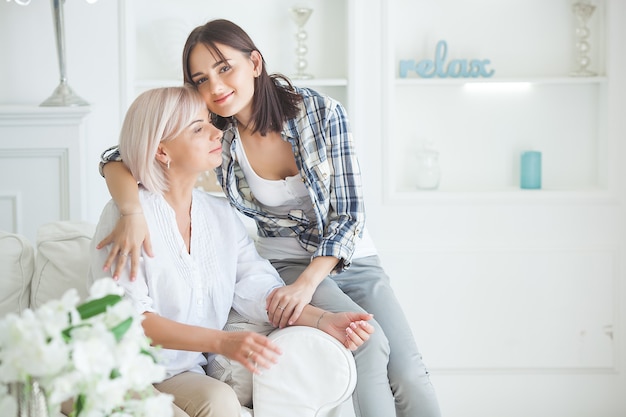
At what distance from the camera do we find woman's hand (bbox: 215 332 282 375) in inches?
76.4

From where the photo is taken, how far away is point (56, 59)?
133 inches

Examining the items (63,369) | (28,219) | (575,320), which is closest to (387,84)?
(575,320)

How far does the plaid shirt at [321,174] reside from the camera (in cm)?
232

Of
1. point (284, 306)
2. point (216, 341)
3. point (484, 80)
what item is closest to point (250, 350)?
point (216, 341)

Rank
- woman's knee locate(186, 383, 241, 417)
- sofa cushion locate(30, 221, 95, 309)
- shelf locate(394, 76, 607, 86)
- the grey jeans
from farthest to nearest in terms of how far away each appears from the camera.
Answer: shelf locate(394, 76, 607, 86), sofa cushion locate(30, 221, 95, 309), the grey jeans, woman's knee locate(186, 383, 241, 417)

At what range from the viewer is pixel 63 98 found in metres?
3.15

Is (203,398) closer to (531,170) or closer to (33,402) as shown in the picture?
(33,402)

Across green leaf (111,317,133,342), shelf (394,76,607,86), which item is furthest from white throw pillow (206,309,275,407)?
shelf (394,76,607,86)

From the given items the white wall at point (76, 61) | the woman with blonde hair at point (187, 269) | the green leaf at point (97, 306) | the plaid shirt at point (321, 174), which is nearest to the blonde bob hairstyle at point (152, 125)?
the woman with blonde hair at point (187, 269)

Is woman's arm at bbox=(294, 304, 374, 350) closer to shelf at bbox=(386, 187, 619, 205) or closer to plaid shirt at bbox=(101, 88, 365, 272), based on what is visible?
plaid shirt at bbox=(101, 88, 365, 272)

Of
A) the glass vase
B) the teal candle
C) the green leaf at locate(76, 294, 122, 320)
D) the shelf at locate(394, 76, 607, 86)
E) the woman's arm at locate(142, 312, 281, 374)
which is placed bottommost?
the woman's arm at locate(142, 312, 281, 374)

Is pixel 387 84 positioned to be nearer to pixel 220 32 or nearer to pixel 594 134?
pixel 594 134

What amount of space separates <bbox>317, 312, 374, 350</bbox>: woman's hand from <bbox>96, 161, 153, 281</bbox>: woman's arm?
0.47 metres

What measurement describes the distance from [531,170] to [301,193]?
5.06 ft
